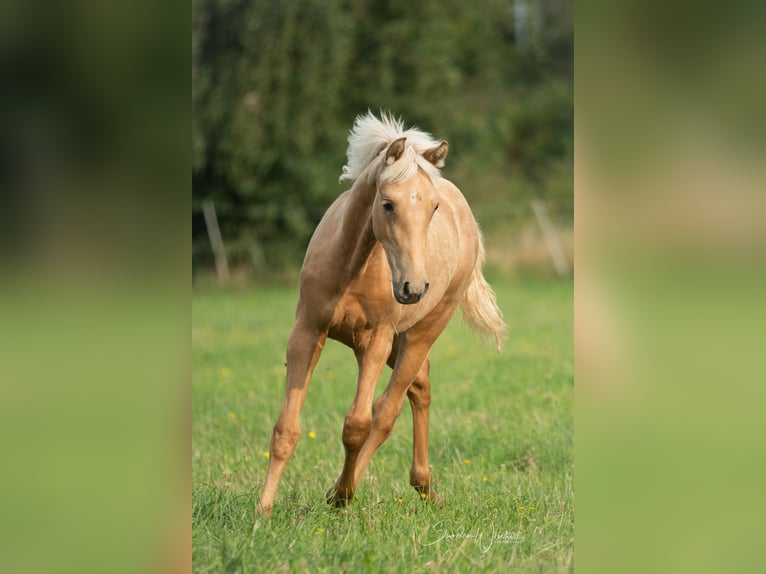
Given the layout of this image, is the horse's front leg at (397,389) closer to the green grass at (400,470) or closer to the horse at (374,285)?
the horse at (374,285)

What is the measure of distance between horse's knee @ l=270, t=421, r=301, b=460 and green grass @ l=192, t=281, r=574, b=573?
28cm

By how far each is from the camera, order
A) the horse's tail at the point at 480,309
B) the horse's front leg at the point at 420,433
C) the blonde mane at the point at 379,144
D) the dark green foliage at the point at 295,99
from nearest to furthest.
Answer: the blonde mane at the point at 379,144 → the horse's front leg at the point at 420,433 → the horse's tail at the point at 480,309 → the dark green foliage at the point at 295,99

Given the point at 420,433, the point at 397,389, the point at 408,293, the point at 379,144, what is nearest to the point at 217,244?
the point at 420,433

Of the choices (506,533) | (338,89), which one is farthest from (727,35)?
(338,89)

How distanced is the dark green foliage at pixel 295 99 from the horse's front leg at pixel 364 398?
52.1 feet

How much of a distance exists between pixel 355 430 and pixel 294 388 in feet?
1.32

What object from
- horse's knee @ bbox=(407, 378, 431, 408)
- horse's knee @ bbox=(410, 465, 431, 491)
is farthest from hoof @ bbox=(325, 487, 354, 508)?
horse's knee @ bbox=(407, 378, 431, 408)

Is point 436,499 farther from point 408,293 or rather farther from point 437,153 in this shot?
point 437,153

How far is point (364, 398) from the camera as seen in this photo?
184 inches

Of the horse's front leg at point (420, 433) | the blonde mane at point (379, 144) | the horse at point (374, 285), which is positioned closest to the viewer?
the horse at point (374, 285)

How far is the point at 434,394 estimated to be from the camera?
27.2 feet

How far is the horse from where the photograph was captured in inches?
161

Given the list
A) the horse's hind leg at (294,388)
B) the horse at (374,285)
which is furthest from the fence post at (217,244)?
the horse's hind leg at (294,388)

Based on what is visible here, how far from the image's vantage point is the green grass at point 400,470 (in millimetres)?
3762
